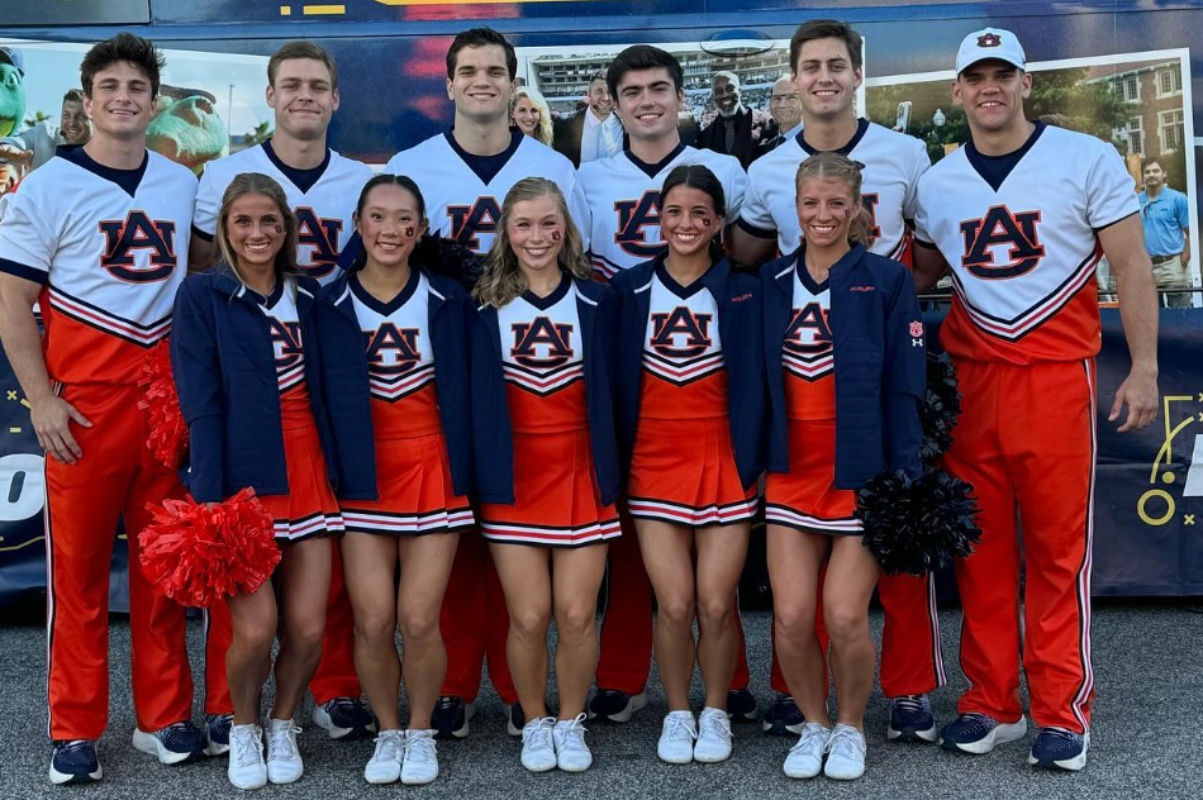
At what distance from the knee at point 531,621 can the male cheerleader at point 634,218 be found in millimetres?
490

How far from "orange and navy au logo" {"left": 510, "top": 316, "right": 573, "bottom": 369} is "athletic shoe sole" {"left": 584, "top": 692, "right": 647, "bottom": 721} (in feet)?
3.78

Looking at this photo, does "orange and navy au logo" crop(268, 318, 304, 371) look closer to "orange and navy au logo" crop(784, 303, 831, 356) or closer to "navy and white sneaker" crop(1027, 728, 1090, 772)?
"orange and navy au logo" crop(784, 303, 831, 356)

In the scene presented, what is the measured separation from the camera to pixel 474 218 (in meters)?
4.21

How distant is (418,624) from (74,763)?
3.39ft

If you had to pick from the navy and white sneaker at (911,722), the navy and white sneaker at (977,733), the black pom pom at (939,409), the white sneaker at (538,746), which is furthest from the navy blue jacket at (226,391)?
the navy and white sneaker at (977,733)

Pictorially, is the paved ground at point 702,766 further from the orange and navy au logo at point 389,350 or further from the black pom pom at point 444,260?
the black pom pom at point 444,260

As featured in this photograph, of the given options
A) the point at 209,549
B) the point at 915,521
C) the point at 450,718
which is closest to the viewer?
the point at 209,549

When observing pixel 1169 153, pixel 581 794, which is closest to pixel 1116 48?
pixel 1169 153

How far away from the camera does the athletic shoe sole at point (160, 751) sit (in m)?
3.86

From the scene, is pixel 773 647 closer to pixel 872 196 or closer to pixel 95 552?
pixel 872 196

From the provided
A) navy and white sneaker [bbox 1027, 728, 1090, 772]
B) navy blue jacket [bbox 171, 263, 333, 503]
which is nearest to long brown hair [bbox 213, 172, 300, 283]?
navy blue jacket [bbox 171, 263, 333, 503]

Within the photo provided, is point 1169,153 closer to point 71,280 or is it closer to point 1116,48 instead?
point 1116,48

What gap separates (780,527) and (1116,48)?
8.04ft

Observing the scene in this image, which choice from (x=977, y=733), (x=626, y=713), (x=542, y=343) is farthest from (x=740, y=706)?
(x=542, y=343)
